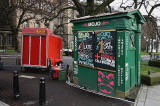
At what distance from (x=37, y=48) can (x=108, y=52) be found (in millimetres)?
6188

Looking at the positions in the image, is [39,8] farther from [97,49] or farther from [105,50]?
[105,50]

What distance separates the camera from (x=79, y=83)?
7.40m

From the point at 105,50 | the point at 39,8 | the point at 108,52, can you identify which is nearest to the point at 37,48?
the point at 39,8

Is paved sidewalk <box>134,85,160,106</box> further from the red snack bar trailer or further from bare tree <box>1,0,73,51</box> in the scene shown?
bare tree <box>1,0,73,51</box>

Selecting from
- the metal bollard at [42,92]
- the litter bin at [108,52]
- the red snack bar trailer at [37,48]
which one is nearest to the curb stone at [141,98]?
the litter bin at [108,52]

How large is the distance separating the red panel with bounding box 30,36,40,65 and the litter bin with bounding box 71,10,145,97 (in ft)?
13.8

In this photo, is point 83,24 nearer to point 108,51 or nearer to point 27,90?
point 108,51

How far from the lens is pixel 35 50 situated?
11.0 metres

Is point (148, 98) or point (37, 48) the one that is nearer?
point (148, 98)

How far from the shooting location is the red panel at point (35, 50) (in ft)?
35.8

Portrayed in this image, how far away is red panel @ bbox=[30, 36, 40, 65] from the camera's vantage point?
35.8 feet

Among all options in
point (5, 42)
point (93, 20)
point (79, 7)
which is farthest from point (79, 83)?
point (5, 42)

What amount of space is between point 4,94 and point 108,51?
13.9 ft

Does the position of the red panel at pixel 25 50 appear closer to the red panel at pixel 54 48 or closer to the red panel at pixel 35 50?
the red panel at pixel 35 50
